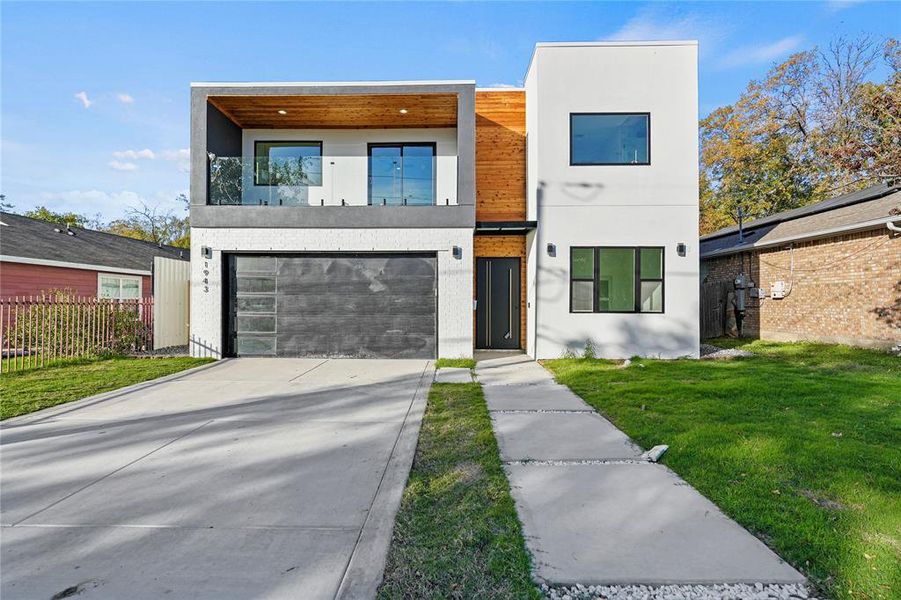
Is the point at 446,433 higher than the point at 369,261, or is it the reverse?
the point at 369,261

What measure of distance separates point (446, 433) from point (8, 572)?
3146mm

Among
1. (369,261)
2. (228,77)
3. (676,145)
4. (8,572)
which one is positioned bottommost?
(8,572)

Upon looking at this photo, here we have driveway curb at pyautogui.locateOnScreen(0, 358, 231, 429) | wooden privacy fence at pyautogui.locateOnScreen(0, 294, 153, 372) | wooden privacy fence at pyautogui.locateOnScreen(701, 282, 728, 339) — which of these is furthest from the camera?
wooden privacy fence at pyautogui.locateOnScreen(701, 282, 728, 339)

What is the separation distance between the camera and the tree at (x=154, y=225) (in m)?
32.9

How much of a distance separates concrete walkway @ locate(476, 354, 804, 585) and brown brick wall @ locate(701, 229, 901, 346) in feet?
29.5

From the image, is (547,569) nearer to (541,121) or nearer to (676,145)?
(541,121)

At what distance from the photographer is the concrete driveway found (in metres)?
2.24

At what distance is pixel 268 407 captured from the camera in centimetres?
565

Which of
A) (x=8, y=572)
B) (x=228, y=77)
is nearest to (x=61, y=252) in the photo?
(x=228, y=77)

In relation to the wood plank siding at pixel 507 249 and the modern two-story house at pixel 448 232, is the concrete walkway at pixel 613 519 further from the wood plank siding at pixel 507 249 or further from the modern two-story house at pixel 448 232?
the wood plank siding at pixel 507 249

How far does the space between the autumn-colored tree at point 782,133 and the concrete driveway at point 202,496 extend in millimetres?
19990

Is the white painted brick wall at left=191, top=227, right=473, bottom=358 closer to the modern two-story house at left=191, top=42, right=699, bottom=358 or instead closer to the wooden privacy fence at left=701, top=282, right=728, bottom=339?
the modern two-story house at left=191, top=42, right=699, bottom=358

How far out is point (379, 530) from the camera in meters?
2.64

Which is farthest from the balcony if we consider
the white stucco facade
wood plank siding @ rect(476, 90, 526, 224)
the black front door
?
the black front door
